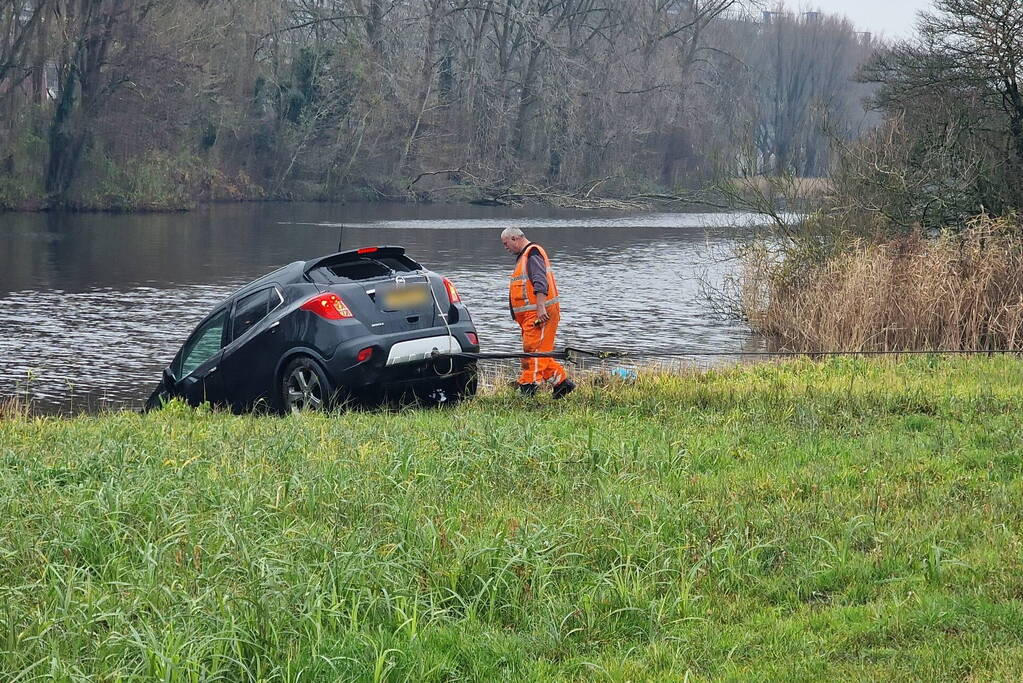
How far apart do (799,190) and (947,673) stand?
2011cm

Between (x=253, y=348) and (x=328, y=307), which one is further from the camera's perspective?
(x=253, y=348)

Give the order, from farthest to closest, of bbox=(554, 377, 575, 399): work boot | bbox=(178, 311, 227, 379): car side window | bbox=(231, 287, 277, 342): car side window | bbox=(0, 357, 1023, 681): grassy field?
bbox=(178, 311, 227, 379): car side window < bbox=(231, 287, 277, 342): car side window < bbox=(554, 377, 575, 399): work boot < bbox=(0, 357, 1023, 681): grassy field

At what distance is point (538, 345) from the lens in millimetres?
12547

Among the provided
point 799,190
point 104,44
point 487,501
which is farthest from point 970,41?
point 104,44

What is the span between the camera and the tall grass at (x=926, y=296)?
1686 centimetres

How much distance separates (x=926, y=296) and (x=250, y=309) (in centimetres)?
905

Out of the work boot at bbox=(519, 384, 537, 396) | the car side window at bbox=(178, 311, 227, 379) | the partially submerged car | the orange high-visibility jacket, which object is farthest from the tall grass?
the car side window at bbox=(178, 311, 227, 379)

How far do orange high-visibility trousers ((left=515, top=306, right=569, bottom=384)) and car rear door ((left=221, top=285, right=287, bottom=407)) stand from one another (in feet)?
7.33

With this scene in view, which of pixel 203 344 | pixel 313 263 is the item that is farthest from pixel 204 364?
pixel 313 263

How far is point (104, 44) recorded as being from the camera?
55906mm

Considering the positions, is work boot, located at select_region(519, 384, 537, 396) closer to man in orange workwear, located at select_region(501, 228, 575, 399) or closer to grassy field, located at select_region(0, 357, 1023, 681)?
man in orange workwear, located at select_region(501, 228, 575, 399)

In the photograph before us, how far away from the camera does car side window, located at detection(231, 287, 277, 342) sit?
40.9ft

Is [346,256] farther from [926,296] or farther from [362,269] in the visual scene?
[926,296]

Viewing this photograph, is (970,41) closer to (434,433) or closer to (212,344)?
(212,344)
